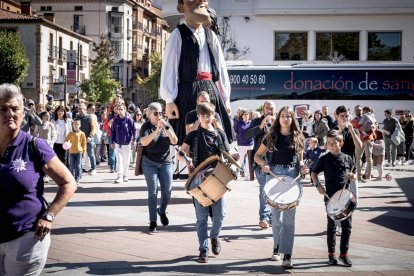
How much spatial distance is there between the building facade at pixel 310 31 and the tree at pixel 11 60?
72.8 feet

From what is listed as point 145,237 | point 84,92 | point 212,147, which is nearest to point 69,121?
point 145,237

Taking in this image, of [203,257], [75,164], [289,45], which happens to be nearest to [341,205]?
[203,257]

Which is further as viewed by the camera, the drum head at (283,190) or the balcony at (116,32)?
the balcony at (116,32)

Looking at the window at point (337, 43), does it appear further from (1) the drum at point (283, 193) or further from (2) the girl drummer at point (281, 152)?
(1) the drum at point (283, 193)

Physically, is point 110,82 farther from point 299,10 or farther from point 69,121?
point 69,121

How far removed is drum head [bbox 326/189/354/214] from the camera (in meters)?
6.97

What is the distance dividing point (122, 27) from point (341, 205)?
85656mm

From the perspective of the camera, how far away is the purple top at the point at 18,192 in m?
3.97

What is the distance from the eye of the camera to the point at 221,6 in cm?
3603

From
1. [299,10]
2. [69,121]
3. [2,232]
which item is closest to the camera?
[2,232]

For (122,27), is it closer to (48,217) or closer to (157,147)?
(157,147)

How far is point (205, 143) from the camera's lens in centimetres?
721

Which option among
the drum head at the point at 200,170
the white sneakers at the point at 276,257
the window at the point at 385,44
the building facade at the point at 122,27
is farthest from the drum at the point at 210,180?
the building facade at the point at 122,27

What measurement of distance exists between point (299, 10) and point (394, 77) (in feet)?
26.4
